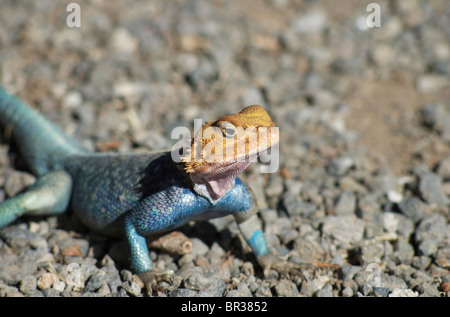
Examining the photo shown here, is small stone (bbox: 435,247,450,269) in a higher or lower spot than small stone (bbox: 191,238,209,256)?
lower

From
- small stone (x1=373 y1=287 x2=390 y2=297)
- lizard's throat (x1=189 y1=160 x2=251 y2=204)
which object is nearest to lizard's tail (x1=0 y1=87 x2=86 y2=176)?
lizard's throat (x1=189 y1=160 x2=251 y2=204)

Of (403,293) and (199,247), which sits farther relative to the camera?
(199,247)

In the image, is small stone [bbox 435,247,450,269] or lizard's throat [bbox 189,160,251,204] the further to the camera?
small stone [bbox 435,247,450,269]

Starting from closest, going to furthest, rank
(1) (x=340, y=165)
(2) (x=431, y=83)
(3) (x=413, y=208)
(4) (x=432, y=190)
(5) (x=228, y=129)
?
(5) (x=228, y=129), (3) (x=413, y=208), (4) (x=432, y=190), (1) (x=340, y=165), (2) (x=431, y=83)

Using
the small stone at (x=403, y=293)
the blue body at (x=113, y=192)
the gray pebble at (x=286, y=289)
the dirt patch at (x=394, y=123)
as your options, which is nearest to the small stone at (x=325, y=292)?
the gray pebble at (x=286, y=289)

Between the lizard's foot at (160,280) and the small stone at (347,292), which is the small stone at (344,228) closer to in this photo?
the small stone at (347,292)

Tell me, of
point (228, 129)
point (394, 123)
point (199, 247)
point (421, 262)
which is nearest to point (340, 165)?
point (394, 123)

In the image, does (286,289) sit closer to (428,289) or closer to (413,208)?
(428,289)

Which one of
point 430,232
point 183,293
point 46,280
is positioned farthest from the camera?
point 430,232

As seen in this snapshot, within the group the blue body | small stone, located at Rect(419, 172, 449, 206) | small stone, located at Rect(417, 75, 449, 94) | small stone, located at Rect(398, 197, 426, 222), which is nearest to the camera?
the blue body

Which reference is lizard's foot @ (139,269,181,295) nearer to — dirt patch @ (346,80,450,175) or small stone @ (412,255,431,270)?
small stone @ (412,255,431,270)
